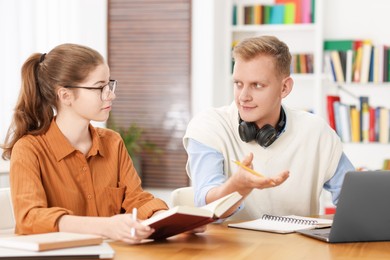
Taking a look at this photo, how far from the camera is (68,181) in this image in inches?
87.4

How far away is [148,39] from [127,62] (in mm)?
261

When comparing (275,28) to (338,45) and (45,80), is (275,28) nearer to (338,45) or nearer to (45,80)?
(338,45)

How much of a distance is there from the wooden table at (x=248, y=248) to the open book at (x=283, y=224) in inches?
2.4

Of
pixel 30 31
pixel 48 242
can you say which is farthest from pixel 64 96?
pixel 30 31

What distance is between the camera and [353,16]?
5266mm

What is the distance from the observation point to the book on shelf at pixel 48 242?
163 cm

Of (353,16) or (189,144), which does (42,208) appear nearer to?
(189,144)

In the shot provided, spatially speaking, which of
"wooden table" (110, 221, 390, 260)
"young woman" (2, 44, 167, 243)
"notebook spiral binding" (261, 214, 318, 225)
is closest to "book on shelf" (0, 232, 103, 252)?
"wooden table" (110, 221, 390, 260)

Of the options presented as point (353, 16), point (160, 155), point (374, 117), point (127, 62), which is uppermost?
point (353, 16)

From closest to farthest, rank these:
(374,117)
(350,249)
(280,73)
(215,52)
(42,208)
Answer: (350,249), (42,208), (280,73), (374,117), (215,52)

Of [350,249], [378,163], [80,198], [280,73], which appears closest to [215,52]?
[378,163]

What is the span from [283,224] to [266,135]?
38 cm

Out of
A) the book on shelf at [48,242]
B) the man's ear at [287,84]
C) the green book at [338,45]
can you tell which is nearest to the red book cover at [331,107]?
the green book at [338,45]

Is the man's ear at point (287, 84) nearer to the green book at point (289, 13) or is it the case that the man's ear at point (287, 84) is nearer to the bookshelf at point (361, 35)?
the bookshelf at point (361, 35)
